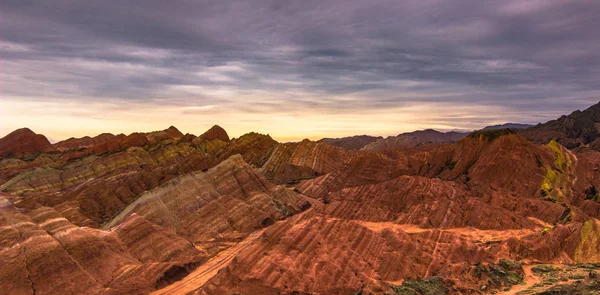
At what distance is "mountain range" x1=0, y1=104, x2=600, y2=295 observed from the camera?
40312 millimetres

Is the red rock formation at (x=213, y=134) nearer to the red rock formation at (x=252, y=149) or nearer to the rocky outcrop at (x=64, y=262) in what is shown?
the red rock formation at (x=252, y=149)

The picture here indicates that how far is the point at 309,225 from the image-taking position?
46.3 meters

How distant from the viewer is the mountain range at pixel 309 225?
40312mm

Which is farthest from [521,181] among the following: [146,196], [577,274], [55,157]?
[55,157]

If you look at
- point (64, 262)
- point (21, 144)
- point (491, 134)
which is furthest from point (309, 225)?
point (21, 144)

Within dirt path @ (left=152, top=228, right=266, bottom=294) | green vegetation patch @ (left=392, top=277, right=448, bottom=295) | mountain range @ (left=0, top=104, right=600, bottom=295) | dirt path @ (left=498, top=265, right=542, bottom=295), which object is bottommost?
dirt path @ (left=498, top=265, right=542, bottom=295)

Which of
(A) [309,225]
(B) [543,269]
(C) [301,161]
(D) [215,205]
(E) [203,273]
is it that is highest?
(C) [301,161]

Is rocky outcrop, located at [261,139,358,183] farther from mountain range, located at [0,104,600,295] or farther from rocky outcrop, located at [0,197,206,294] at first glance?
rocky outcrop, located at [0,197,206,294]

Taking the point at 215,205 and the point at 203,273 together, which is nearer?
the point at 203,273

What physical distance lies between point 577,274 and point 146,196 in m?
71.8

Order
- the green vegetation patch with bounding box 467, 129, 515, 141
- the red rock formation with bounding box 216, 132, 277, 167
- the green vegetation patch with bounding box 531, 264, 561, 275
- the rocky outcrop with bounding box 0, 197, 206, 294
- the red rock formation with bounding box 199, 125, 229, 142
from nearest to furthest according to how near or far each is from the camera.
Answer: the rocky outcrop with bounding box 0, 197, 206, 294 → the green vegetation patch with bounding box 531, 264, 561, 275 → the green vegetation patch with bounding box 467, 129, 515, 141 → the red rock formation with bounding box 216, 132, 277, 167 → the red rock formation with bounding box 199, 125, 229, 142

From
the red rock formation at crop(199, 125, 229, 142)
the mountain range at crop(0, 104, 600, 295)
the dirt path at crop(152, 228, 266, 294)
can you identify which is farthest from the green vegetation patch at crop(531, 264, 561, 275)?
the red rock formation at crop(199, 125, 229, 142)

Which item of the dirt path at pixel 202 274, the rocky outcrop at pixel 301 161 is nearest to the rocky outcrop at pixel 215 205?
the dirt path at pixel 202 274

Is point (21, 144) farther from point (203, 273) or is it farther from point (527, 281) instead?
point (527, 281)
